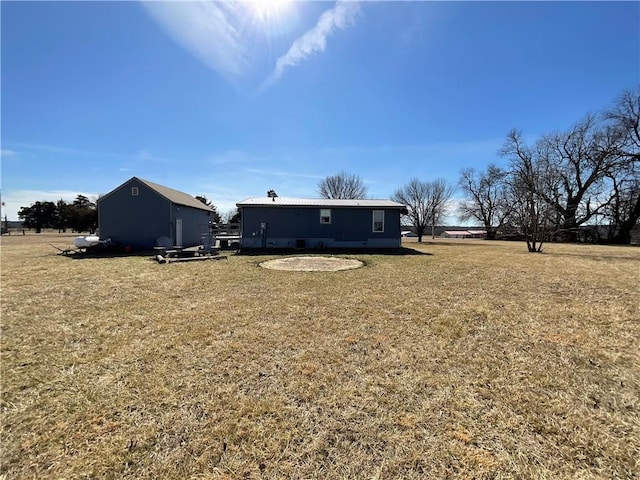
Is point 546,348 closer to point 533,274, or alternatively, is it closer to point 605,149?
point 533,274

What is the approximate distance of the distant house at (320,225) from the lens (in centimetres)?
1650

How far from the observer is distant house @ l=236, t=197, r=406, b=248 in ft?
54.1

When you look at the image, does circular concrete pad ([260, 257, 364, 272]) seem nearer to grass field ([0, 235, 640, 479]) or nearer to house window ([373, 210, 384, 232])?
grass field ([0, 235, 640, 479])

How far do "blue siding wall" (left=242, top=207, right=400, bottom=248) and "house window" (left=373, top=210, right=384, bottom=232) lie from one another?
7.4 inches

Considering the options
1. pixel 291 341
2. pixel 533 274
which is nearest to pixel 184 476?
pixel 291 341

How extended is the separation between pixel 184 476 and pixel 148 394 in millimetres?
1163

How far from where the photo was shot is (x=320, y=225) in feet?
55.3

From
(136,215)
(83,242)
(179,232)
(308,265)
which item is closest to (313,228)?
(308,265)

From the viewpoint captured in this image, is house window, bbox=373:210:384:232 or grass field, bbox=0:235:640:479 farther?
house window, bbox=373:210:384:232

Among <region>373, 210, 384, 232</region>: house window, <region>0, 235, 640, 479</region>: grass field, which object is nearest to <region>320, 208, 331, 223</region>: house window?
Answer: <region>373, 210, 384, 232</region>: house window

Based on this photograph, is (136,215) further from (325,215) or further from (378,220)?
(378,220)

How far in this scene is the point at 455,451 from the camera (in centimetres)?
213

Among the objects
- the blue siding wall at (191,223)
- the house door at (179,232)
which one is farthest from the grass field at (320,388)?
the blue siding wall at (191,223)

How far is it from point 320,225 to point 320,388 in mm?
14140
